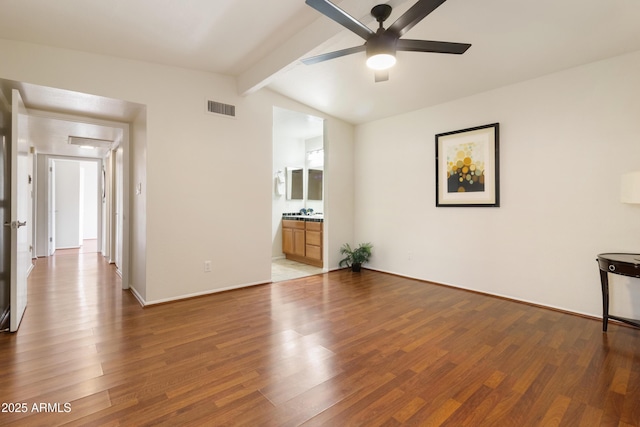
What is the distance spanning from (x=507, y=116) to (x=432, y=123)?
3.18 feet

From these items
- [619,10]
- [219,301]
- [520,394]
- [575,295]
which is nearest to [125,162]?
[219,301]

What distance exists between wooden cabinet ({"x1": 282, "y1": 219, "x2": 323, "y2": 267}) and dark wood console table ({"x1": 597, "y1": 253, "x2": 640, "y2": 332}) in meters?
3.65

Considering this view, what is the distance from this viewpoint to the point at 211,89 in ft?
11.9

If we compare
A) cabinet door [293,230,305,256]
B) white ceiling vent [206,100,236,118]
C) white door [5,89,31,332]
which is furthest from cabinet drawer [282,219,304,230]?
white door [5,89,31,332]

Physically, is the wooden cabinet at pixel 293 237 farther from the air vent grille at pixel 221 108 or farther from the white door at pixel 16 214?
the white door at pixel 16 214

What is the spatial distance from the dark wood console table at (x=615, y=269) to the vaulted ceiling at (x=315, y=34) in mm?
1919

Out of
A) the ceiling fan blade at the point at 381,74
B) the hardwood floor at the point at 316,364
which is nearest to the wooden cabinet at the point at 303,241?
the hardwood floor at the point at 316,364

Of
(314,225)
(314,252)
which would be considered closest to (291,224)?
(314,225)

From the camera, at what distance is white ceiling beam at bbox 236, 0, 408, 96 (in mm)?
2295

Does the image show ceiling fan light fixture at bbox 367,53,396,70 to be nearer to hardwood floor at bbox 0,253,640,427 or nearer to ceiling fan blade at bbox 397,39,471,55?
ceiling fan blade at bbox 397,39,471,55

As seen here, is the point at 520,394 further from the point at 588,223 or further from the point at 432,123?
the point at 432,123

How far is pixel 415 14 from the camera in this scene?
1805 mm

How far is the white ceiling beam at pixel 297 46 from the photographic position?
7.53 ft

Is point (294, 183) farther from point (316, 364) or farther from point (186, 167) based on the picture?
point (316, 364)
